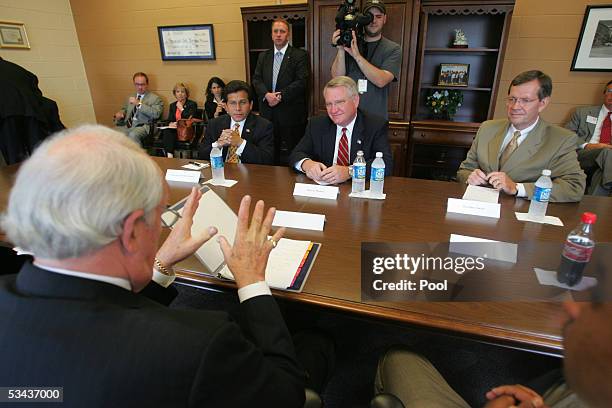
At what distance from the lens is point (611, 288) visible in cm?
48

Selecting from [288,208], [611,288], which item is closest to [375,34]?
[288,208]

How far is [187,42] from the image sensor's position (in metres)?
4.55

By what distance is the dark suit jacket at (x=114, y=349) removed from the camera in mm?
515

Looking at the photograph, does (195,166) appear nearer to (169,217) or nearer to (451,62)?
(169,217)

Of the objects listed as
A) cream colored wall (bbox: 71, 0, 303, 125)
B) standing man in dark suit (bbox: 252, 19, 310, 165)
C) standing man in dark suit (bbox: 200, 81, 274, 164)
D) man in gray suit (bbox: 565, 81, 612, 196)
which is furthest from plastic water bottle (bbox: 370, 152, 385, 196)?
cream colored wall (bbox: 71, 0, 303, 125)

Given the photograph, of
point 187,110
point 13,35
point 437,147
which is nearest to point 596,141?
point 437,147

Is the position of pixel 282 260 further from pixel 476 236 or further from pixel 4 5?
pixel 4 5

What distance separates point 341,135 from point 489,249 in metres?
1.22

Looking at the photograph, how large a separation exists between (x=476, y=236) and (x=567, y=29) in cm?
333

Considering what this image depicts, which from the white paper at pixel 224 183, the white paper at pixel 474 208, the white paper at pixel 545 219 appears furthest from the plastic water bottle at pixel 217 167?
the white paper at pixel 545 219

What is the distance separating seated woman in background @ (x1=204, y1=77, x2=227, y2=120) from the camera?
4.25 m

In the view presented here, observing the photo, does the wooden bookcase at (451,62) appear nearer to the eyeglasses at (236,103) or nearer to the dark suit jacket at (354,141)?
the dark suit jacket at (354,141)

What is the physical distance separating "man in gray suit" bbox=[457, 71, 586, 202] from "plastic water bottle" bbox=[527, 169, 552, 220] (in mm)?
185

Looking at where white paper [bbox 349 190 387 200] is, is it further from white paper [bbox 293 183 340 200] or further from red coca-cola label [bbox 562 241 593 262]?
red coca-cola label [bbox 562 241 593 262]
